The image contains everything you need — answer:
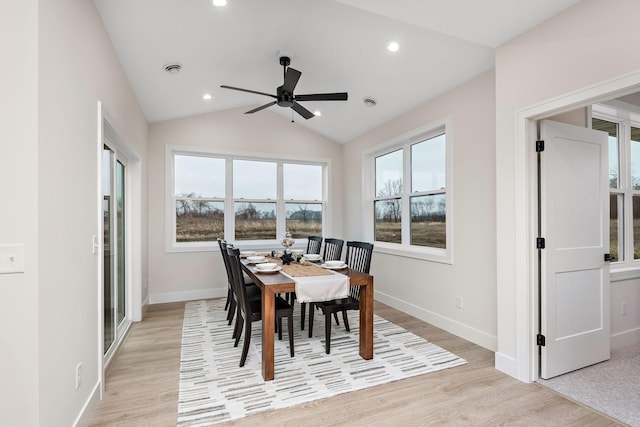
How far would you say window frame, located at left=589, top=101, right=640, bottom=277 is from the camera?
3447 millimetres

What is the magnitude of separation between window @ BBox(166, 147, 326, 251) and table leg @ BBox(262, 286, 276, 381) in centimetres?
291

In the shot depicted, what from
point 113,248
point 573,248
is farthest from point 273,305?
point 573,248

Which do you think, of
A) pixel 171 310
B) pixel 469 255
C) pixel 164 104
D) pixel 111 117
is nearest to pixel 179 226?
pixel 171 310

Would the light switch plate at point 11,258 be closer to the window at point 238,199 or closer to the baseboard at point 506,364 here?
the baseboard at point 506,364

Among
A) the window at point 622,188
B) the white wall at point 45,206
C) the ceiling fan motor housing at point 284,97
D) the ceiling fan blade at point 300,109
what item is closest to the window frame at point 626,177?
the window at point 622,188

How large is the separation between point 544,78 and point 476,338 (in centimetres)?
248

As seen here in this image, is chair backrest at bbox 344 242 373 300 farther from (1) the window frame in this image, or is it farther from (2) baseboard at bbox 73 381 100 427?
(1) the window frame

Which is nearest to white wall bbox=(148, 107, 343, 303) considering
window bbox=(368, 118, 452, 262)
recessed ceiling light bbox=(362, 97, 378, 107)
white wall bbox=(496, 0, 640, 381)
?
window bbox=(368, 118, 452, 262)

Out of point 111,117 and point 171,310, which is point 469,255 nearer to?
point 111,117

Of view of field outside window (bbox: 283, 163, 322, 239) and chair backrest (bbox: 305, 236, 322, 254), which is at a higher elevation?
view of field outside window (bbox: 283, 163, 322, 239)

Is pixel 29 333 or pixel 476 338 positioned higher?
pixel 29 333

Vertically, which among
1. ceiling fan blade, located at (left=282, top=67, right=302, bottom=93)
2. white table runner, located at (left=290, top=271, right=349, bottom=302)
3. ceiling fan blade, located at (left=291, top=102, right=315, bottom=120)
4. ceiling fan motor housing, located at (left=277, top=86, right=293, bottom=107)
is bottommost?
white table runner, located at (left=290, top=271, right=349, bottom=302)

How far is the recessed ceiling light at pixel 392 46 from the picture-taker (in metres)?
3.19

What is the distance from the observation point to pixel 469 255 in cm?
350
